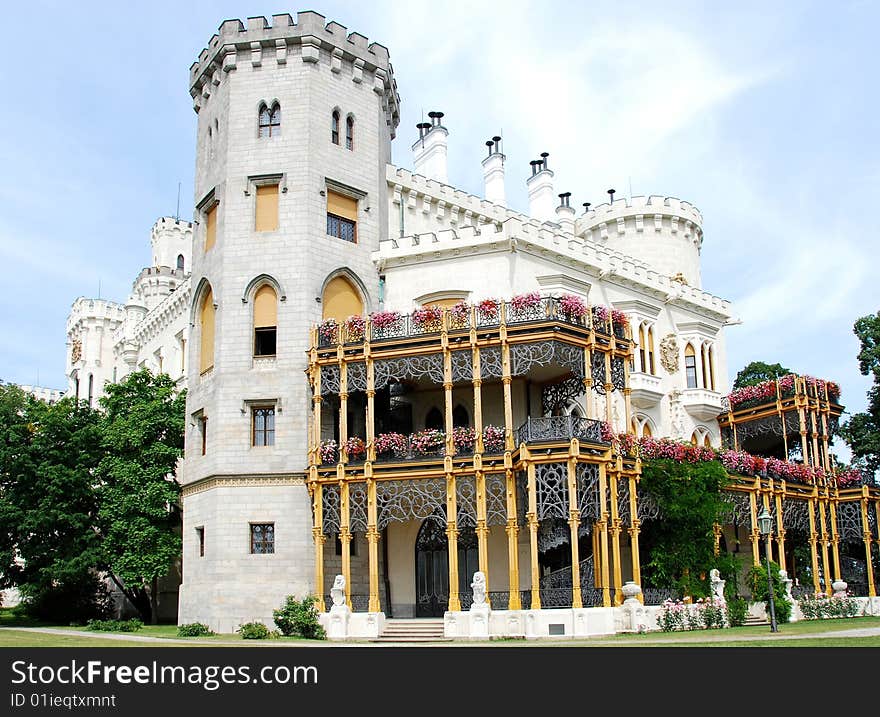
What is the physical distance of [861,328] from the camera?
4325 centimetres

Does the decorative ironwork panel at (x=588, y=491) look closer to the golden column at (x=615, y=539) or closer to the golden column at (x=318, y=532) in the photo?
the golden column at (x=615, y=539)

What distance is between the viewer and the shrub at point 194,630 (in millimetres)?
29922

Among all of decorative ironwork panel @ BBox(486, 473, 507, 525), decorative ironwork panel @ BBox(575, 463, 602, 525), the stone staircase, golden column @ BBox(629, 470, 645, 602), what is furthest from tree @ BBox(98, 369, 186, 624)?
golden column @ BBox(629, 470, 645, 602)

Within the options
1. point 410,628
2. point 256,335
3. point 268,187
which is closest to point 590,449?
point 410,628

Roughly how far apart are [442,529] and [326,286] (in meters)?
9.08

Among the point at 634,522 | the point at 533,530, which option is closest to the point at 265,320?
the point at 533,530

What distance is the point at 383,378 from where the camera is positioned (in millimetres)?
30922

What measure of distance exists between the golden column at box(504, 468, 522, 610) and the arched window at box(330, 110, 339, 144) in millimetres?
13970

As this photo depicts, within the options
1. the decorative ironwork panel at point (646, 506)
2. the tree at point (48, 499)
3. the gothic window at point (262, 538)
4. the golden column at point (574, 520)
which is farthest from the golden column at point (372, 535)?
the tree at point (48, 499)

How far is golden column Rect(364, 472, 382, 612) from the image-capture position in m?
29.1

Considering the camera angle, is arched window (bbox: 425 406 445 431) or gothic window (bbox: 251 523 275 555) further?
arched window (bbox: 425 406 445 431)

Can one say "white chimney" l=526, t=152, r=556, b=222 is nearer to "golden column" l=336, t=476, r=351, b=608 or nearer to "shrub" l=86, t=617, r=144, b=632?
"golden column" l=336, t=476, r=351, b=608
